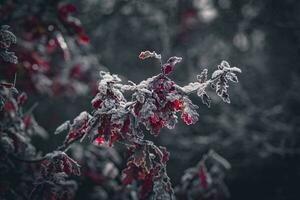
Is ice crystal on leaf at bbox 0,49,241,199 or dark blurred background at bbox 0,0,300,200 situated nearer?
ice crystal on leaf at bbox 0,49,241,199

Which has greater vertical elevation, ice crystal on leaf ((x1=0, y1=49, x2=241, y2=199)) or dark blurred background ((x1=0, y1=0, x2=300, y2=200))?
dark blurred background ((x1=0, y1=0, x2=300, y2=200))

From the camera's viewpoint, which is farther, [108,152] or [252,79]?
[252,79]

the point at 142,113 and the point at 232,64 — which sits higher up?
the point at 232,64

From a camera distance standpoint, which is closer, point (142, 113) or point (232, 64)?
point (142, 113)

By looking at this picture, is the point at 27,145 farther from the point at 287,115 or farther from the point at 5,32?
the point at 287,115

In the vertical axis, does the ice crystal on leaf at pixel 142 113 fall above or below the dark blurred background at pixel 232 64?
below

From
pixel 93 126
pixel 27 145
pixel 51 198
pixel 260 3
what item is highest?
pixel 260 3

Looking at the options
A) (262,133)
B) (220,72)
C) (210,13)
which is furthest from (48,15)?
(262,133)

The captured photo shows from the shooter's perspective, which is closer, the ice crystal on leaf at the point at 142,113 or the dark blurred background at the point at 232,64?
the ice crystal on leaf at the point at 142,113
